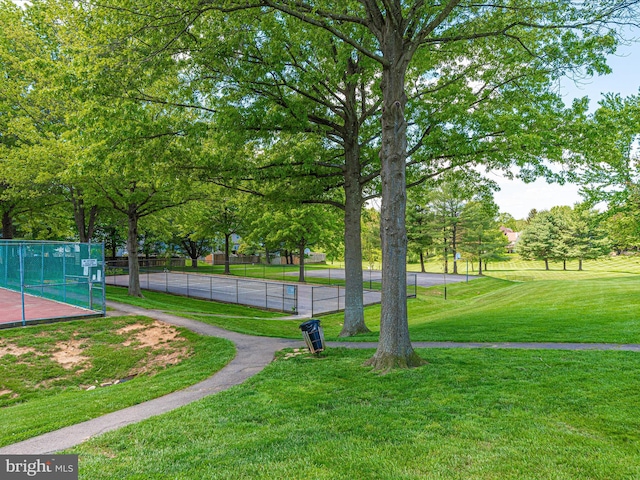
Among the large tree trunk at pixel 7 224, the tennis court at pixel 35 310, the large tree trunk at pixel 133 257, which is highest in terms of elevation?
the large tree trunk at pixel 7 224

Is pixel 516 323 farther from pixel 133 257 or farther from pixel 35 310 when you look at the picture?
pixel 133 257

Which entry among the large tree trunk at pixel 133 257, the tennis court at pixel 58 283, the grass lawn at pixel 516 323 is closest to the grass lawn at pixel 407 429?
the grass lawn at pixel 516 323

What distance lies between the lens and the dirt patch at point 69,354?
11469 millimetres

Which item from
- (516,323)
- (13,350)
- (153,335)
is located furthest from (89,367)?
(516,323)

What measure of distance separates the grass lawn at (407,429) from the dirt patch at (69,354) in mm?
6558

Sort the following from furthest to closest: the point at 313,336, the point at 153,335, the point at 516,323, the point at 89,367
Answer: the point at 516,323
the point at 153,335
the point at 89,367
the point at 313,336

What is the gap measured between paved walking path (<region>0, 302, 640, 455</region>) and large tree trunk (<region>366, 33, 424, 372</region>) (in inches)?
125

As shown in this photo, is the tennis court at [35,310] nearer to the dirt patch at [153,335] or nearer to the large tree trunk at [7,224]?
the dirt patch at [153,335]

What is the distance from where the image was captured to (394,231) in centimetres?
818

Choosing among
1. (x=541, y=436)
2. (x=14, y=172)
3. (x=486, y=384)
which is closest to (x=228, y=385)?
(x=486, y=384)

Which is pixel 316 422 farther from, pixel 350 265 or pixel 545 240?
pixel 545 240

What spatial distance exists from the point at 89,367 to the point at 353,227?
8990 millimetres

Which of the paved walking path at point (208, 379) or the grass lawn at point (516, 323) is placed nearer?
the paved walking path at point (208, 379)

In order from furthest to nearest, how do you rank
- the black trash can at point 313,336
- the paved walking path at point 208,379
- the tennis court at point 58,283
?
the tennis court at point 58,283
the black trash can at point 313,336
the paved walking path at point 208,379
